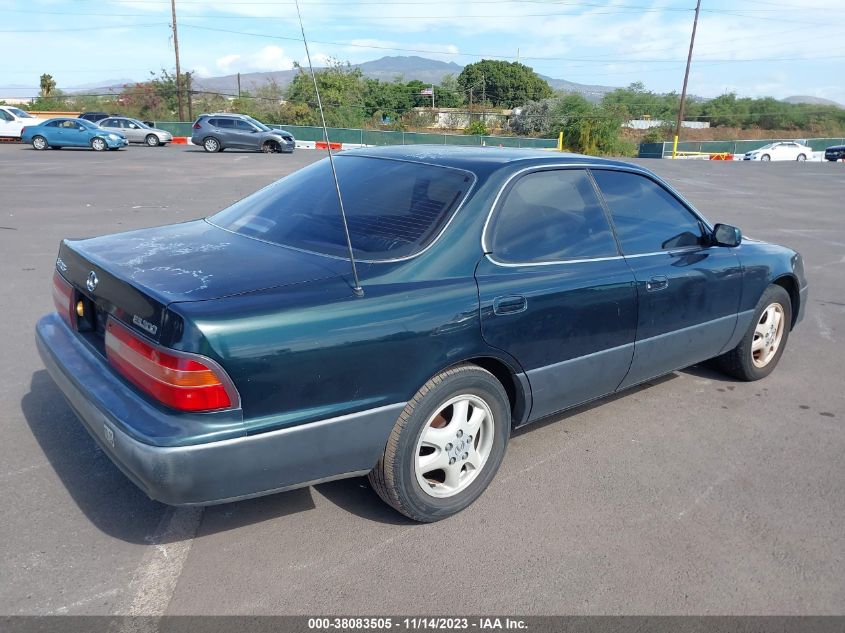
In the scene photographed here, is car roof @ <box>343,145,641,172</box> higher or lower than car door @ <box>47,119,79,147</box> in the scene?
higher

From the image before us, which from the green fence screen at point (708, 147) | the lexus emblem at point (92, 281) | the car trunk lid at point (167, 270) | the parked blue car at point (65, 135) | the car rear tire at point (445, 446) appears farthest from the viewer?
the green fence screen at point (708, 147)

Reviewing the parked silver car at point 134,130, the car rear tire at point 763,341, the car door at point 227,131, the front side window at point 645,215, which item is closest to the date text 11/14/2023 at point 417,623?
the front side window at point 645,215

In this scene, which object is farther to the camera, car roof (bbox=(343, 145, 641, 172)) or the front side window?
the front side window

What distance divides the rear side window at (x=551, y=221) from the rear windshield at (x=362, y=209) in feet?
0.88

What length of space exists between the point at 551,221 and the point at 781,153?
1792 inches

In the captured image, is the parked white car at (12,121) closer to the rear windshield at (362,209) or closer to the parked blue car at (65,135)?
the parked blue car at (65,135)

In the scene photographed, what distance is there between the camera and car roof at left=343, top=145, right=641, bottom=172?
11.4 ft

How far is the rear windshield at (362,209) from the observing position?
313cm

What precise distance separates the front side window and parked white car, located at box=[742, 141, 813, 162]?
142 ft

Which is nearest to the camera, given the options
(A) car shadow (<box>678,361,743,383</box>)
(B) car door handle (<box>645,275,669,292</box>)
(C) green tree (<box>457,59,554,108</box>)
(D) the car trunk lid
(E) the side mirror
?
(D) the car trunk lid

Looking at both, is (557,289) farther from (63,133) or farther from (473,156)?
(63,133)

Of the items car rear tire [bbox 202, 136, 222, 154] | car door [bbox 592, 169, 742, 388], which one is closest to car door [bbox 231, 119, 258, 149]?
car rear tire [bbox 202, 136, 222, 154]

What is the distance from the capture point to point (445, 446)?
10.1 feet

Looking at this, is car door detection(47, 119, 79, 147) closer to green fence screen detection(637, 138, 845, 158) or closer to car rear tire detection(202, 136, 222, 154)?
car rear tire detection(202, 136, 222, 154)
